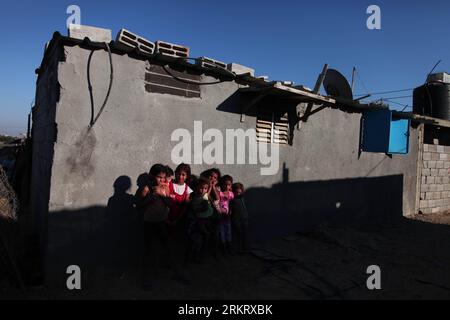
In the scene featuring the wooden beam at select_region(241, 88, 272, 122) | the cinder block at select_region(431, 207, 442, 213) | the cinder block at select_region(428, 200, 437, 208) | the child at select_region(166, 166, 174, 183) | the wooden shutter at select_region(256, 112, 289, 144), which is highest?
the wooden beam at select_region(241, 88, 272, 122)

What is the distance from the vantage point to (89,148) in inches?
170

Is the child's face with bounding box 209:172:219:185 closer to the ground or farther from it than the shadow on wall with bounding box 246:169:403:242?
farther from it

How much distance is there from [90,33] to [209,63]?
1.76 meters

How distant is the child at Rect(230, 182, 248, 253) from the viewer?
18.0 feet

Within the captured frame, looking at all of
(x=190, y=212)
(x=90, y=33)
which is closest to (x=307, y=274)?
(x=190, y=212)

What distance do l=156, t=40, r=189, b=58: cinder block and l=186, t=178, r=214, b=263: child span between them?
1886 millimetres

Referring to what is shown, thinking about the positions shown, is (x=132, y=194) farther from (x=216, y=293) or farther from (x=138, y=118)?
(x=216, y=293)

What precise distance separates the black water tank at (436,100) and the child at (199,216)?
35.2 feet

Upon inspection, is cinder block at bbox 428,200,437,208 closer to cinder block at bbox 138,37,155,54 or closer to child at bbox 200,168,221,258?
child at bbox 200,168,221,258

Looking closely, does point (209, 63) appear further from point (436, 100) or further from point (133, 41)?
point (436, 100)

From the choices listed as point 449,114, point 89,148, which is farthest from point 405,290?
point 449,114

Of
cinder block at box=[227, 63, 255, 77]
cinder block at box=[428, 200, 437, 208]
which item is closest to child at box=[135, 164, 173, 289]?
cinder block at box=[227, 63, 255, 77]

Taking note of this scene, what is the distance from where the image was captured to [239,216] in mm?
5492
